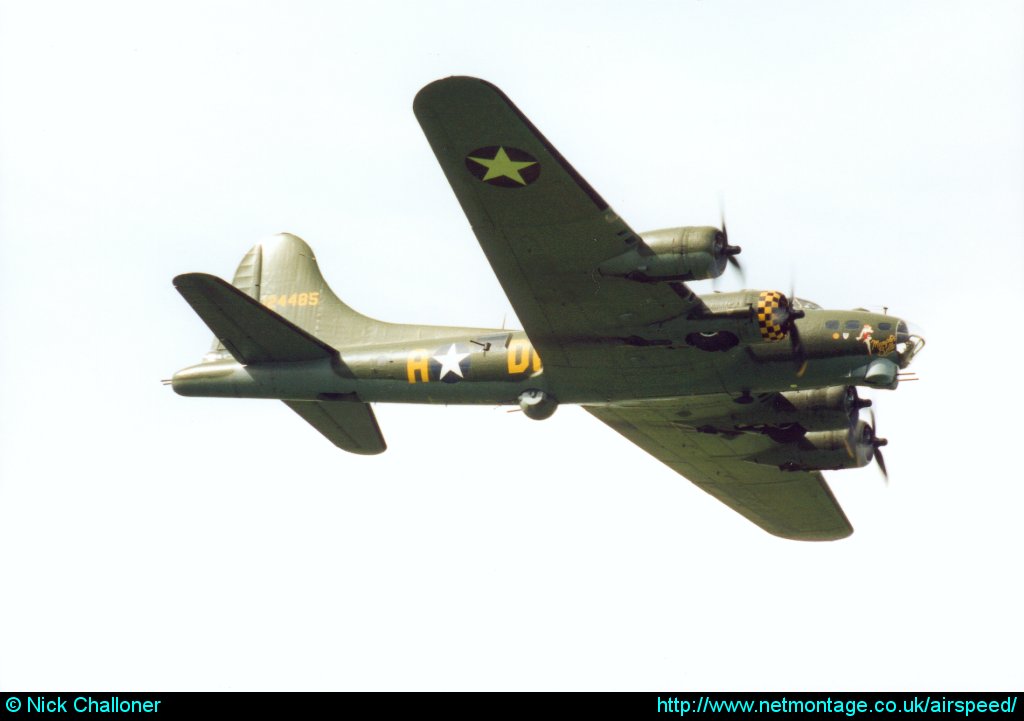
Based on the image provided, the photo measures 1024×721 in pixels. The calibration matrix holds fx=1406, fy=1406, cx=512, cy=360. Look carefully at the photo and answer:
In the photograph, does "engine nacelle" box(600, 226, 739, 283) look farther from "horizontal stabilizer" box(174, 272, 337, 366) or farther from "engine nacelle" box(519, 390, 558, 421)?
"horizontal stabilizer" box(174, 272, 337, 366)

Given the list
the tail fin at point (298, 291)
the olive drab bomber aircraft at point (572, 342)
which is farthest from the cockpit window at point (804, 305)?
the tail fin at point (298, 291)

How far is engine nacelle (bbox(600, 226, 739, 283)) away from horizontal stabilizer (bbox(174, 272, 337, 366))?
21.9ft

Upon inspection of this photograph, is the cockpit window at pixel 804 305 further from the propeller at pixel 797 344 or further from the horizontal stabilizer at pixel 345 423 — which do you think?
the horizontal stabilizer at pixel 345 423

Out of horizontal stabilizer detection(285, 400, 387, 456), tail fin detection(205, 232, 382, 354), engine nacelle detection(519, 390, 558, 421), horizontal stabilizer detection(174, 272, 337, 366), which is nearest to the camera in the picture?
engine nacelle detection(519, 390, 558, 421)

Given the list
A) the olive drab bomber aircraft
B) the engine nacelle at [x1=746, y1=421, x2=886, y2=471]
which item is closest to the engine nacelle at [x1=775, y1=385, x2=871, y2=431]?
the olive drab bomber aircraft

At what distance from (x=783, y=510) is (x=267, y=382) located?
38.5ft

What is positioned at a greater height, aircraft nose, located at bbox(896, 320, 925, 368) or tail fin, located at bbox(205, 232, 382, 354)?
tail fin, located at bbox(205, 232, 382, 354)

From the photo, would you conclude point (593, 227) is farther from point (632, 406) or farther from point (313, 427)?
point (313, 427)

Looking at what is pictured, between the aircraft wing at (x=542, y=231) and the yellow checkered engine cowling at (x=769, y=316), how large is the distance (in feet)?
3.28

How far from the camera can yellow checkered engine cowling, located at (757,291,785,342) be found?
73.5 ft

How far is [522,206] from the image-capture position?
21484 mm

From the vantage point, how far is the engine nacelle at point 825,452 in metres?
26.8

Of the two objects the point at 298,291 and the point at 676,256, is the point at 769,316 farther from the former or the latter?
the point at 298,291

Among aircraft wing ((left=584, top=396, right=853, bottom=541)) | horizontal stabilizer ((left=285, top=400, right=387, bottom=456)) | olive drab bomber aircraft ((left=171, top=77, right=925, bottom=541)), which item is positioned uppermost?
olive drab bomber aircraft ((left=171, top=77, right=925, bottom=541))
